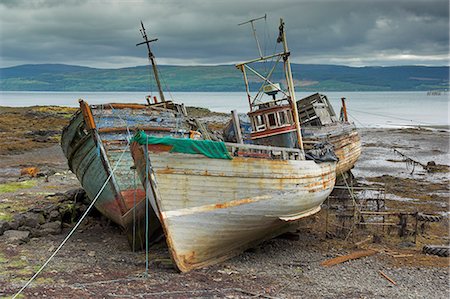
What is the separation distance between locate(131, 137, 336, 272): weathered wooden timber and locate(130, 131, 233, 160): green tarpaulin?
4.5 inches

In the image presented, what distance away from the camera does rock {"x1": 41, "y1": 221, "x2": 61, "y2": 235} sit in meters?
14.0

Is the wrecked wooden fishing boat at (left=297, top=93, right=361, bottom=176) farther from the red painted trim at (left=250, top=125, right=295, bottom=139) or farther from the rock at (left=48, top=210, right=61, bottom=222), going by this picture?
the rock at (left=48, top=210, right=61, bottom=222)

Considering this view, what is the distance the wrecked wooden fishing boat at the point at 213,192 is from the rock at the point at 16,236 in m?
3.98

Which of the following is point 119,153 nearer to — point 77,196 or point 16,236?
point 16,236

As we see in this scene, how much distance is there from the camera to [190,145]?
10.9 metres

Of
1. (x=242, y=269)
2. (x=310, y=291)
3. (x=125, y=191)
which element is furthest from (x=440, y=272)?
(x=125, y=191)

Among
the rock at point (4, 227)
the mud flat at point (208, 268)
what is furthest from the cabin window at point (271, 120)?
the rock at point (4, 227)

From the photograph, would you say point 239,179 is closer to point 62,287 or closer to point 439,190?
point 62,287

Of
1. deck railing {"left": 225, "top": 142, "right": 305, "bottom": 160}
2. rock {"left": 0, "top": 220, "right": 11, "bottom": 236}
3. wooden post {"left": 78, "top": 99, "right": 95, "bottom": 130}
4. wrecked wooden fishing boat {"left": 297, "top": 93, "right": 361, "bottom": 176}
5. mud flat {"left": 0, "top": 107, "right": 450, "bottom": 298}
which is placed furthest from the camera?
wrecked wooden fishing boat {"left": 297, "top": 93, "right": 361, "bottom": 176}

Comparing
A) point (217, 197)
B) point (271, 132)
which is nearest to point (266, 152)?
point (217, 197)

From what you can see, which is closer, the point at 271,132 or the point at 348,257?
the point at 348,257

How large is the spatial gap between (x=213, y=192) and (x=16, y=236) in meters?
5.67

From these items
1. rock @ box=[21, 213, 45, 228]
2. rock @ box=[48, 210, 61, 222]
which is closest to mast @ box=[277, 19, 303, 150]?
rock @ box=[48, 210, 61, 222]

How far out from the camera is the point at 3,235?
13164 mm
